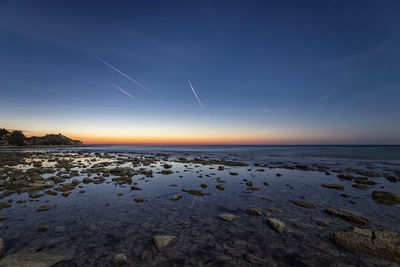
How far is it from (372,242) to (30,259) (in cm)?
1134

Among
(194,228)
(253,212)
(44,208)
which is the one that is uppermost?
(44,208)

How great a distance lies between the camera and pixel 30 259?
475 centimetres

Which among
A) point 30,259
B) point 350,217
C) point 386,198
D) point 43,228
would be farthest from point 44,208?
point 386,198

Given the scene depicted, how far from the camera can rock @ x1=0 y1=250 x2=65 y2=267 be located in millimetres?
4523

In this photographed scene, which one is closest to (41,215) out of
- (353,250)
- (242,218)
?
(242,218)

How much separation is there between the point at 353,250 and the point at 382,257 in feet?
2.25

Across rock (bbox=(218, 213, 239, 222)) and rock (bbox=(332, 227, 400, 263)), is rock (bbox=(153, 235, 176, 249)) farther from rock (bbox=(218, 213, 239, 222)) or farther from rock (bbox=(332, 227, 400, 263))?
rock (bbox=(332, 227, 400, 263))

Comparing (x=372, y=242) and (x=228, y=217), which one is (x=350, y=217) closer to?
(x=372, y=242)

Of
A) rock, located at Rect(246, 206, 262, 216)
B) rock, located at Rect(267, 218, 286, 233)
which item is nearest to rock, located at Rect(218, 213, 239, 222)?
rock, located at Rect(246, 206, 262, 216)

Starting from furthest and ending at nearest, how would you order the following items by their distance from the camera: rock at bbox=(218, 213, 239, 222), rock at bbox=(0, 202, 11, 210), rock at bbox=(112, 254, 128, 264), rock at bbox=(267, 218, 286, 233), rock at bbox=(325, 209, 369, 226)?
1. rock at bbox=(0, 202, 11, 210)
2. rock at bbox=(218, 213, 239, 222)
3. rock at bbox=(325, 209, 369, 226)
4. rock at bbox=(267, 218, 286, 233)
5. rock at bbox=(112, 254, 128, 264)

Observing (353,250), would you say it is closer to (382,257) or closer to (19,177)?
(382,257)

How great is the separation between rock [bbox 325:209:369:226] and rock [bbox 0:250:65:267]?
11802 mm

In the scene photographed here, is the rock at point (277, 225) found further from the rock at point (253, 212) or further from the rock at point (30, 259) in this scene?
the rock at point (30, 259)

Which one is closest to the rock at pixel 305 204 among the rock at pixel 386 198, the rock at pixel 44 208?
the rock at pixel 386 198
